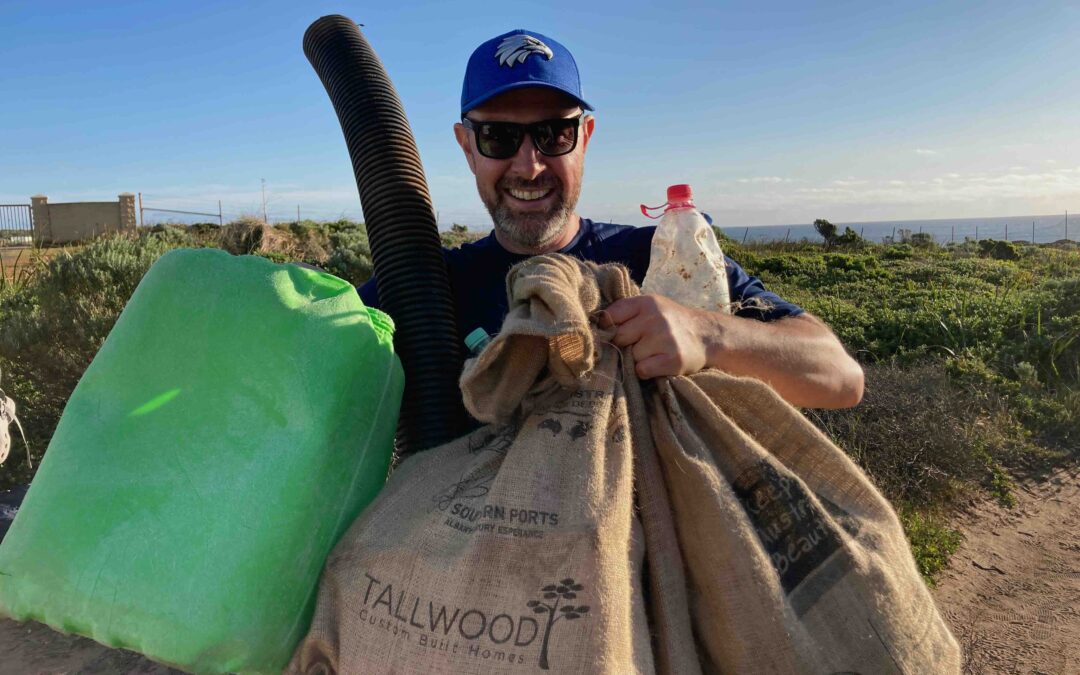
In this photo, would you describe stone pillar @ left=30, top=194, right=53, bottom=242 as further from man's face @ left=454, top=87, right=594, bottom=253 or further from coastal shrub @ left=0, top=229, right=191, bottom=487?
man's face @ left=454, top=87, right=594, bottom=253

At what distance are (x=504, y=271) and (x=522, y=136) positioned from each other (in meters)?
0.55

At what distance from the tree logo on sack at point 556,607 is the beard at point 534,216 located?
1.83 m

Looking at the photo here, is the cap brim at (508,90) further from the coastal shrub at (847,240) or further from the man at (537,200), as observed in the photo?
the coastal shrub at (847,240)

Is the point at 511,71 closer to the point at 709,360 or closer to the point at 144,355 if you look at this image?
the point at 709,360

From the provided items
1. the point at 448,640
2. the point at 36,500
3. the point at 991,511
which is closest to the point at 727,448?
the point at 448,640

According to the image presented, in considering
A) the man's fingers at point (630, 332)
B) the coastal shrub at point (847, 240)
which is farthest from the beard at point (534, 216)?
the coastal shrub at point (847, 240)

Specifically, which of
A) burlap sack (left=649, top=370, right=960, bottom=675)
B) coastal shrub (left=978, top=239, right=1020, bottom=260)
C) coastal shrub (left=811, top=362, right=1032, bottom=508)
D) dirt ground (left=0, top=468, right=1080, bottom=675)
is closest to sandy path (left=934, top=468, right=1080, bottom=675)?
dirt ground (left=0, top=468, right=1080, bottom=675)

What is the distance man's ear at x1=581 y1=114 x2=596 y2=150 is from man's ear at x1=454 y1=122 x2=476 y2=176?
Answer: 18.5 inches

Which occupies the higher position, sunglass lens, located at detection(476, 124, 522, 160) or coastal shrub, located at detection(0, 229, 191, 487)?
sunglass lens, located at detection(476, 124, 522, 160)

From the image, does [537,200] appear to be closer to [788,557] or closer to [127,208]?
[788,557]

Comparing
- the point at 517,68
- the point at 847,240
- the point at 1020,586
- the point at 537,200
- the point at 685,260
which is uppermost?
the point at 847,240

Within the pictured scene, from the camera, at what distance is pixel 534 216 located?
2.82 metres

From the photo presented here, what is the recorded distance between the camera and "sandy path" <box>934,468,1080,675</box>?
3.52 metres

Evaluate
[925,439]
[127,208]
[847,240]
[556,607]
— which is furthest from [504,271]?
[127,208]
